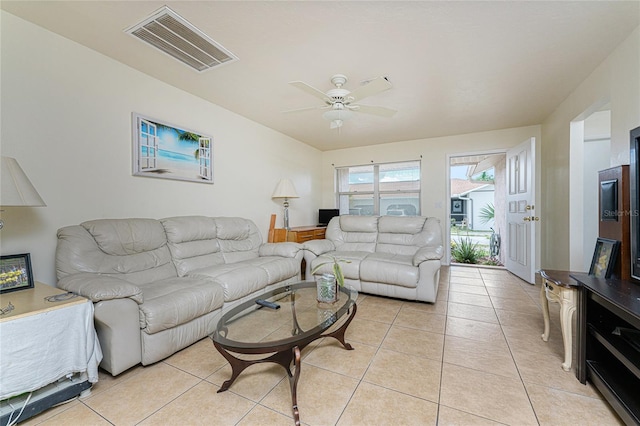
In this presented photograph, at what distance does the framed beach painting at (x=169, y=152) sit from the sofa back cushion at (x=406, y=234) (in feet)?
8.32

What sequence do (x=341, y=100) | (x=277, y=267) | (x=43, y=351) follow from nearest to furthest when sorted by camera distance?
(x=43, y=351)
(x=341, y=100)
(x=277, y=267)

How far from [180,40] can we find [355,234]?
311 cm

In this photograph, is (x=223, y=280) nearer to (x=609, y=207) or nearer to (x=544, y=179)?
(x=609, y=207)

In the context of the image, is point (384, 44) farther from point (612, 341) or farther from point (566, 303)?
point (612, 341)

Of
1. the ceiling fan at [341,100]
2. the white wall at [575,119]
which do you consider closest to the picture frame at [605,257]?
the white wall at [575,119]

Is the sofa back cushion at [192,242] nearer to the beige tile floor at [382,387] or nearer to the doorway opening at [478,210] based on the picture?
the beige tile floor at [382,387]

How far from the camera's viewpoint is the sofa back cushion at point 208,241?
2607mm

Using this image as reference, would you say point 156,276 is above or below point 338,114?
below

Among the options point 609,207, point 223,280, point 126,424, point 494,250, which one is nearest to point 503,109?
point 609,207

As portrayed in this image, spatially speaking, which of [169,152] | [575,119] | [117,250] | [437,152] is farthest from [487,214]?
[117,250]

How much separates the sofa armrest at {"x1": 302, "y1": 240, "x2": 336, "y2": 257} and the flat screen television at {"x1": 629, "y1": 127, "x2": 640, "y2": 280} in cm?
274

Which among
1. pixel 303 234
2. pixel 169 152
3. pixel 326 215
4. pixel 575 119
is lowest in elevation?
pixel 303 234

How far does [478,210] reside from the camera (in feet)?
25.4

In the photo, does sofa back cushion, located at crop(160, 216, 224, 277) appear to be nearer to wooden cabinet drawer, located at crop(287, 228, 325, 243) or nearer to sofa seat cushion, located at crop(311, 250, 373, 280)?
sofa seat cushion, located at crop(311, 250, 373, 280)
